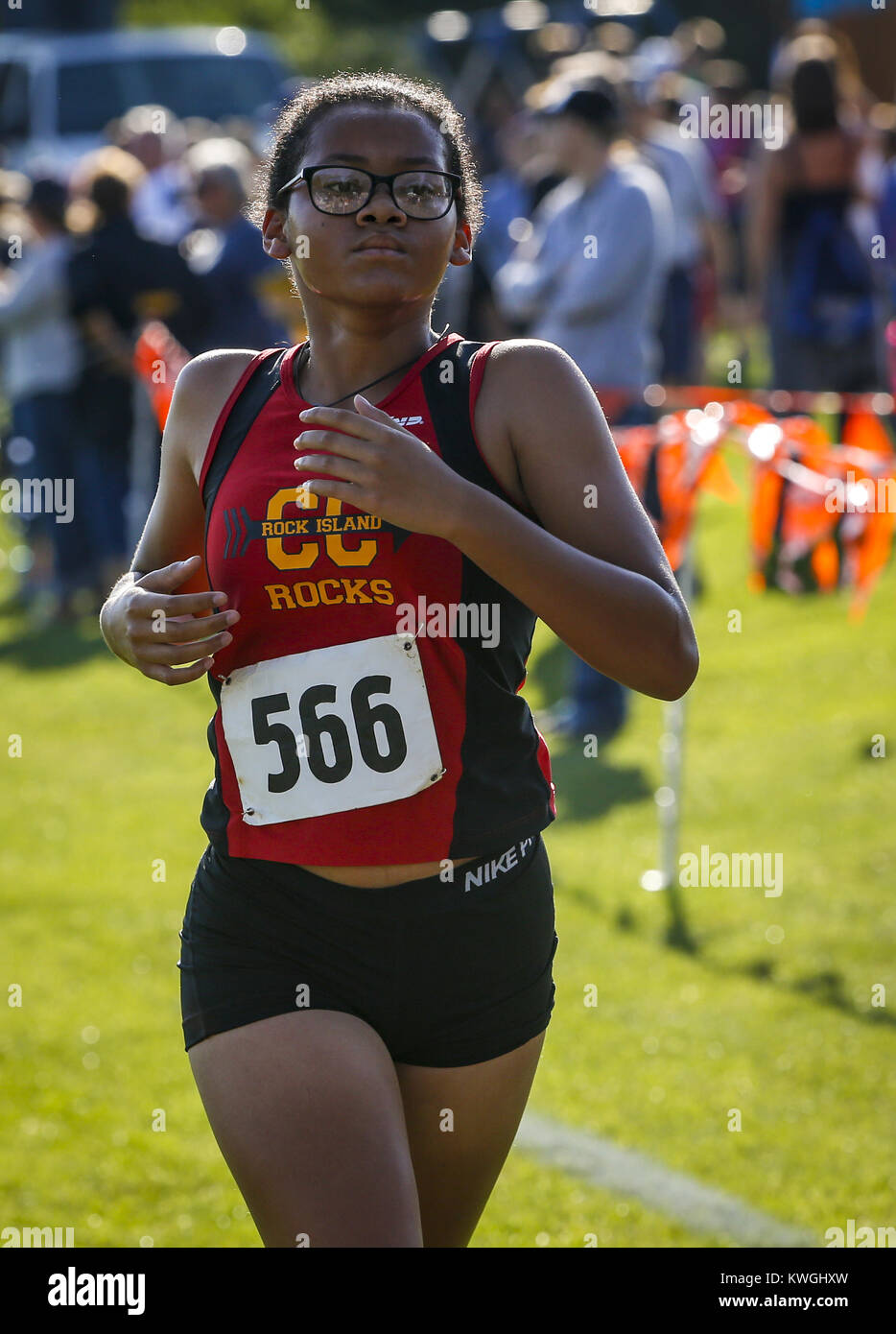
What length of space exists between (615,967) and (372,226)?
3240mm

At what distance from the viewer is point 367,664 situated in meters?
2.29

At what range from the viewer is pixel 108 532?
32.8 feet

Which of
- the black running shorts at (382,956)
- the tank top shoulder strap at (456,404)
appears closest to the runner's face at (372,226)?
the tank top shoulder strap at (456,404)

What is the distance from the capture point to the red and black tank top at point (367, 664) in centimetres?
227

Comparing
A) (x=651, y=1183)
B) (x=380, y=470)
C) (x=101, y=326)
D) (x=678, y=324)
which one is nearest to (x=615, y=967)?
(x=651, y=1183)

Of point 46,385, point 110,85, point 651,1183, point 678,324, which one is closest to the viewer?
point 651,1183

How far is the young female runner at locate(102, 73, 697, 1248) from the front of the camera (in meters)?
2.22

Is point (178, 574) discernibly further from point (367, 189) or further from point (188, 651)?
point (367, 189)

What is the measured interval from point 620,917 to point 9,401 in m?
6.10

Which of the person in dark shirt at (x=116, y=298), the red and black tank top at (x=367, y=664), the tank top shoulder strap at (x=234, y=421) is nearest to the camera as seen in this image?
the red and black tank top at (x=367, y=664)

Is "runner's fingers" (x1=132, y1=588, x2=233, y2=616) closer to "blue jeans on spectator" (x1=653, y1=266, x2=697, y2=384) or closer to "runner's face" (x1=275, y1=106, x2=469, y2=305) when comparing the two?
"runner's face" (x1=275, y1=106, x2=469, y2=305)

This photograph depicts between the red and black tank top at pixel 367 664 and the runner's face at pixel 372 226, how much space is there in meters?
0.13

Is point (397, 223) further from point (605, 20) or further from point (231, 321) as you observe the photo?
point (605, 20)

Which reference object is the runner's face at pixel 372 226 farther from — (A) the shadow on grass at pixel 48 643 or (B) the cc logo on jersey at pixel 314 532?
(A) the shadow on grass at pixel 48 643
